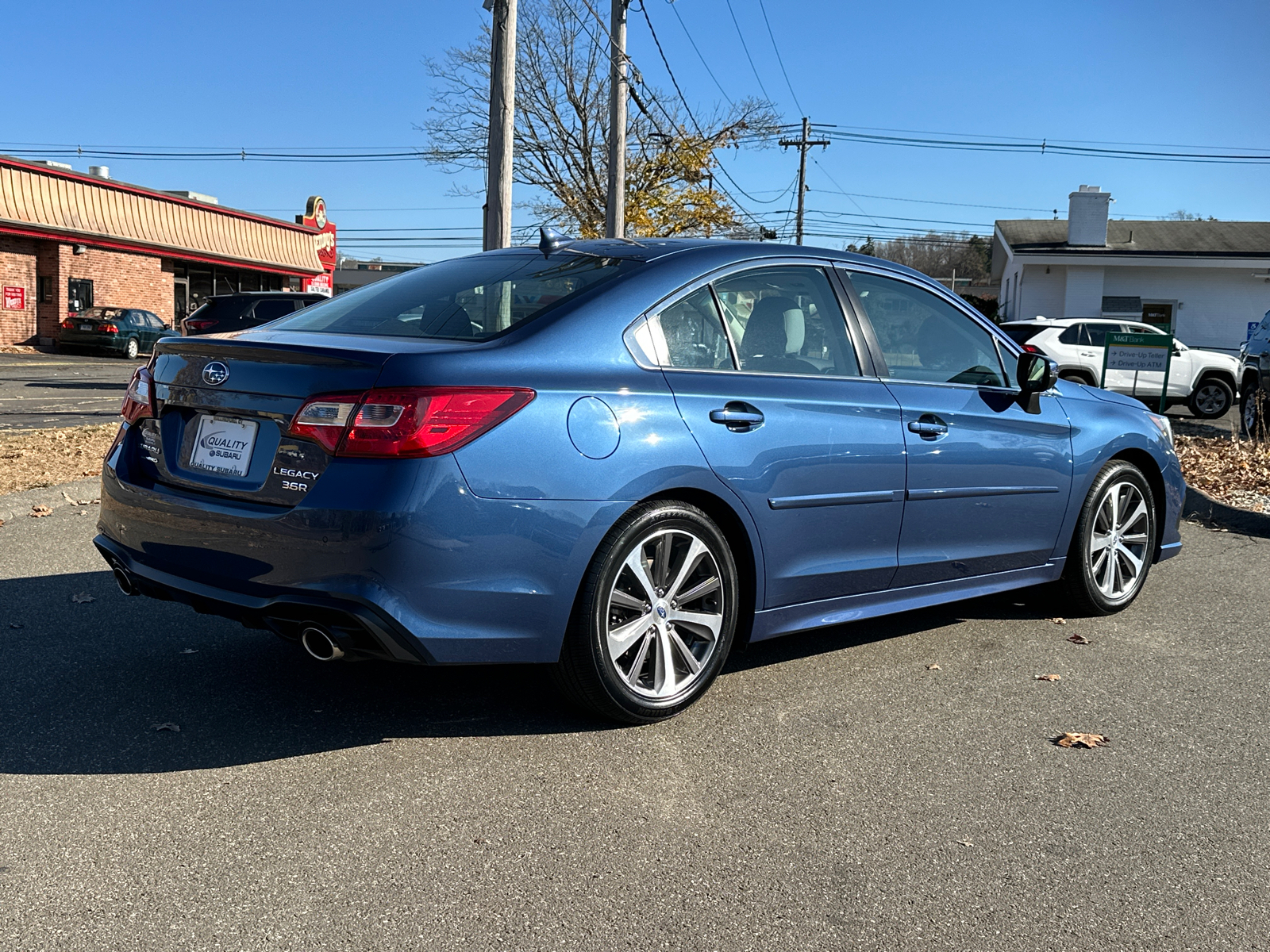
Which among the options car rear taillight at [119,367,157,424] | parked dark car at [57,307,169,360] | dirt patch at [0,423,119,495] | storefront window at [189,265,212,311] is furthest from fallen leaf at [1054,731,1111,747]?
storefront window at [189,265,212,311]

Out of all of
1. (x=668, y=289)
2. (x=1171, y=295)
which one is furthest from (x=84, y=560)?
(x=1171, y=295)

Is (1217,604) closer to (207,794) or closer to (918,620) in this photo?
(918,620)

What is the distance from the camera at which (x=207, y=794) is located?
11.3 feet

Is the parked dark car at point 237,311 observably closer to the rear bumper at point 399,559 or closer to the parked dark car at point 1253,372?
the parked dark car at point 1253,372

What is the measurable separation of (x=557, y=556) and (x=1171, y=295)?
40415 millimetres

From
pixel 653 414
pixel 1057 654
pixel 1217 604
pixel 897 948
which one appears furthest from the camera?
pixel 1217 604

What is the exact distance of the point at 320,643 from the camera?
11.8 feet

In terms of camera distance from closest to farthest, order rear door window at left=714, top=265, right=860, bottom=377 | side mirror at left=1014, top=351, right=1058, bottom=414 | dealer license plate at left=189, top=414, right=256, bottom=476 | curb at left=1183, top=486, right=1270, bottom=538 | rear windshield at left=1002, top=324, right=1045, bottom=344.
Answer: dealer license plate at left=189, top=414, right=256, bottom=476 → rear door window at left=714, top=265, right=860, bottom=377 → side mirror at left=1014, top=351, right=1058, bottom=414 → curb at left=1183, top=486, right=1270, bottom=538 → rear windshield at left=1002, top=324, right=1045, bottom=344

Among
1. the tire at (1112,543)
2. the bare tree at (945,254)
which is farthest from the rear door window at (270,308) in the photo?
the bare tree at (945,254)

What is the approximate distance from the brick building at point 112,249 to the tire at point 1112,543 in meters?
24.9

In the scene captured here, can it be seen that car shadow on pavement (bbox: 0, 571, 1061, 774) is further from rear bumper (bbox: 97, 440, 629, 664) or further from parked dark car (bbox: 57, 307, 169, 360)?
parked dark car (bbox: 57, 307, 169, 360)

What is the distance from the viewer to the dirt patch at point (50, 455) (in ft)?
28.7

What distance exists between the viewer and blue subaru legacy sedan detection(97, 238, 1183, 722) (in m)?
3.51

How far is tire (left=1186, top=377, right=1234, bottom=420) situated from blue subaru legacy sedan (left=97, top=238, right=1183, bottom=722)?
17575 millimetres
